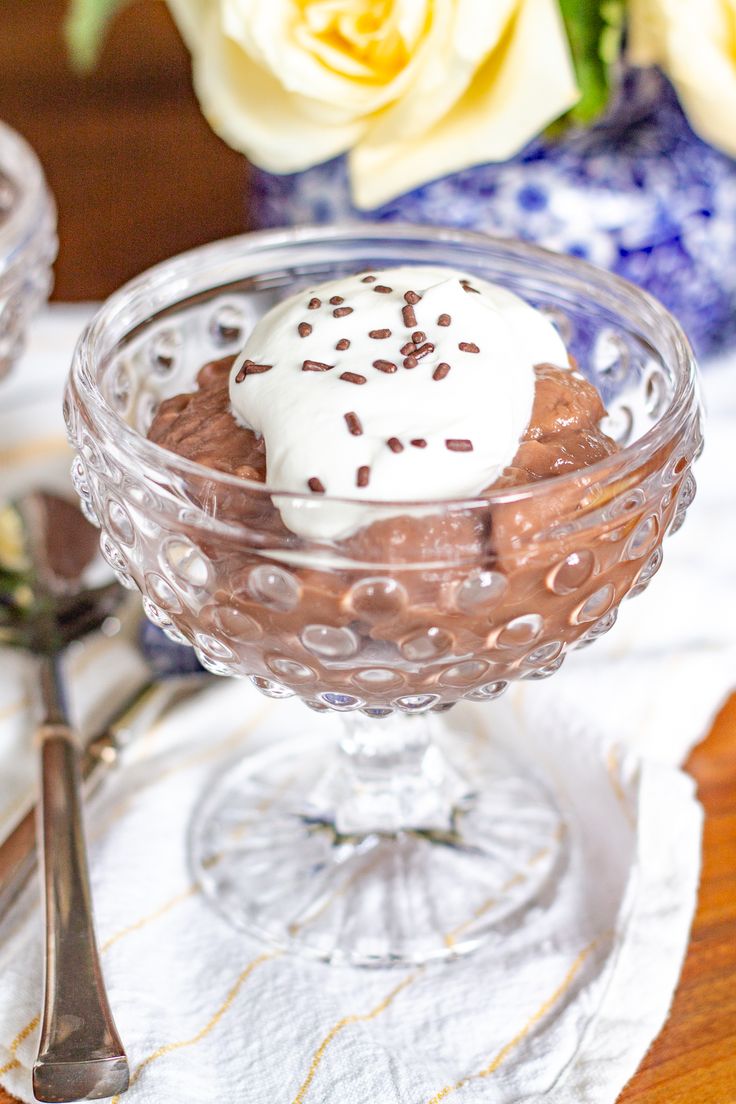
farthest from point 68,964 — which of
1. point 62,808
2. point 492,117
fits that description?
point 492,117

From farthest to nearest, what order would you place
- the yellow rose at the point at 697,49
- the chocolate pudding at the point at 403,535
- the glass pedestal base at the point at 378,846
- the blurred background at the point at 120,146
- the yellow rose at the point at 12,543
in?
the blurred background at the point at 120,146 → the yellow rose at the point at 12,543 → the yellow rose at the point at 697,49 → the glass pedestal base at the point at 378,846 → the chocolate pudding at the point at 403,535

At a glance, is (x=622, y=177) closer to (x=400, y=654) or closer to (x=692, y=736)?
(x=692, y=736)

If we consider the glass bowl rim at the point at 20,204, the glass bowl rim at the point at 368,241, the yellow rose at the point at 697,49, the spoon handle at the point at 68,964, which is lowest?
the spoon handle at the point at 68,964

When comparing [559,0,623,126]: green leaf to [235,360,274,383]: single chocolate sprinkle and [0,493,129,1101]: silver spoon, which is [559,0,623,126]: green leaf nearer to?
[235,360,274,383]: single chocolate sprinkle

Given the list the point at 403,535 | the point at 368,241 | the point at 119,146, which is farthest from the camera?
the point at 119,146

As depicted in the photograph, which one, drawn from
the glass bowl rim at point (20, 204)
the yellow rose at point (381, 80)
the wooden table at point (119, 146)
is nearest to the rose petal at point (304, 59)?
the yellow rose at point (381, 80)

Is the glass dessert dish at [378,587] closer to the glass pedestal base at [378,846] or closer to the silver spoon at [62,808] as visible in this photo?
the glass pedestal base at [378,846]

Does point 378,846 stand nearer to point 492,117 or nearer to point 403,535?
point 403,535
